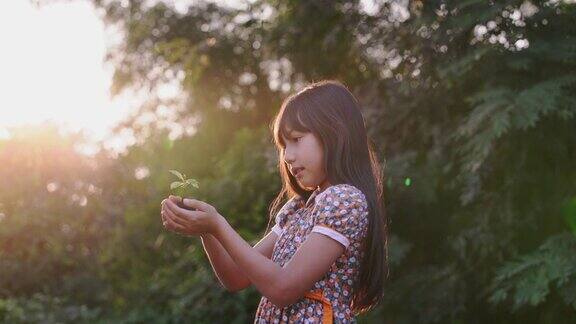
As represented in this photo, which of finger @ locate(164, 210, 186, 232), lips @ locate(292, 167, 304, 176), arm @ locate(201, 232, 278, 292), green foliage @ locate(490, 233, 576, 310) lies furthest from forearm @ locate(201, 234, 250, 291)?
green foliage @ locate(490, 233, 576, 310)

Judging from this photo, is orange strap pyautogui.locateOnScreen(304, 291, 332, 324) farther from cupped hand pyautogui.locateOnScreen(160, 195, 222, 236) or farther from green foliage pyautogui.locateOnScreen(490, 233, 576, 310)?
green foliage pyautogui.locateOnScreen(490, 233, 576, 310)

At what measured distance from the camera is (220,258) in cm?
271

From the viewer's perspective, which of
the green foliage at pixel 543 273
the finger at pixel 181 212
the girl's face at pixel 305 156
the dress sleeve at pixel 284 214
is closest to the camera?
the finger at pixel 181 212

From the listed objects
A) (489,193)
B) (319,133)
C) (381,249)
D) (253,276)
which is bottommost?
(489,193)

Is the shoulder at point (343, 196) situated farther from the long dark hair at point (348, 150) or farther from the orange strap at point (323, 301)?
the orange strap at point (323, 301)

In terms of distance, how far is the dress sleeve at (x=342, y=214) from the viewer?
97.3 inches

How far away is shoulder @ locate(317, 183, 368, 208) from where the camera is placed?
2.52 metres

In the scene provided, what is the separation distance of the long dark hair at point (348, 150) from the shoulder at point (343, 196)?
0.14 feet

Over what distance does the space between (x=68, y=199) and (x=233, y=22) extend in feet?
12.4

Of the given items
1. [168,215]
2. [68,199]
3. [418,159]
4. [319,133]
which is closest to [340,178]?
[319,133]

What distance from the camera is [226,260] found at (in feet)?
8.94

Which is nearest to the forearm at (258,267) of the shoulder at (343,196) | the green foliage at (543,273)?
the shoulder at (343,196)

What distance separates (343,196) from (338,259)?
0.18 metres

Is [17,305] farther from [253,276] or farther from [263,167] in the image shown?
[253,276]
